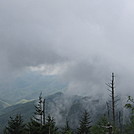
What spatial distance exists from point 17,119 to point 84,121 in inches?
1355

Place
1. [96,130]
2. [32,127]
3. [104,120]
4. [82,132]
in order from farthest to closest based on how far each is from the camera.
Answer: [82,132] < [104,120] < [96,130] < [32,127]

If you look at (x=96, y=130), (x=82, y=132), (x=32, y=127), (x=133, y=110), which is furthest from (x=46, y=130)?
(x=82, y=132)

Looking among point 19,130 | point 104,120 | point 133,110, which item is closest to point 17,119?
point 19,130

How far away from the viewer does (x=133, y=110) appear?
20.3 metres

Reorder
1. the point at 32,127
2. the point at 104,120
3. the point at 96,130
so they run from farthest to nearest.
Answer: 1. the point at 104,120
2. the point at 96,130
3. the point at 32,127

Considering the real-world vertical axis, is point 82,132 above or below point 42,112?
below

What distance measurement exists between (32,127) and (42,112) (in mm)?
15972

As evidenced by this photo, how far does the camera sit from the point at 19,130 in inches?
2360

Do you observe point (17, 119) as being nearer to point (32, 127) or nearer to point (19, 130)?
point (19, 130)

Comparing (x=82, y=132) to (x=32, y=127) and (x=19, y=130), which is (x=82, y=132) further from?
(x=32, y=127)

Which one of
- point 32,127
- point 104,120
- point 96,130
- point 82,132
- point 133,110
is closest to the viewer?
point 133,110

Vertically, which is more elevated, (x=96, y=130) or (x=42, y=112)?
(x=42, y=112)

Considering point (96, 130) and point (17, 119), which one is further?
point (17, 119)

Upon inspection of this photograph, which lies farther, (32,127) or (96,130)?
(96,130)
